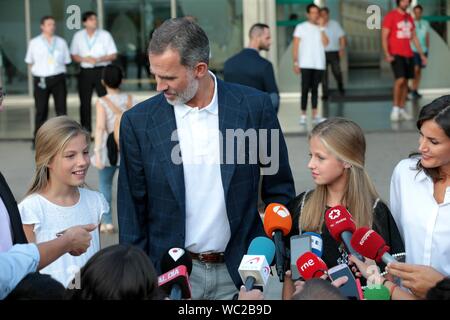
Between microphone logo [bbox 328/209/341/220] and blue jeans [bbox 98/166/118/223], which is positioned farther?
blue jeans [bbox 98/166/118/223]

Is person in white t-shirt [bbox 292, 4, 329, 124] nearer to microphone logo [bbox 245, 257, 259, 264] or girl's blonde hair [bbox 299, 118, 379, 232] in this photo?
girl's blonde hair [bbox 299, 118, 379, 232]

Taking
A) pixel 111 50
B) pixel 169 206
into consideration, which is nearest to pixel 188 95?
pixel 169 206

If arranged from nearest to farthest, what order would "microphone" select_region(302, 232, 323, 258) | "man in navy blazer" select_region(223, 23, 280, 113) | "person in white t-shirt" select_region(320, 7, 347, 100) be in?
1. "microphone" select_region(302, 232, 323, 258)
2. "man in navy blazer" select_region(223, 23, 280, 113)
3. "person in white t-shirt" select_region(320, 7, 347, 100)

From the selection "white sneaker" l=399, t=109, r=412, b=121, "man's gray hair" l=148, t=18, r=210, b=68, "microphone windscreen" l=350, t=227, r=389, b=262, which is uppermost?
"man's gray hair" l=148, t=18, r=210, b=68

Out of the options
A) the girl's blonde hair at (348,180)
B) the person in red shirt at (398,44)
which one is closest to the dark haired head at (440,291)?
the girl's blonde hair at (348,180)

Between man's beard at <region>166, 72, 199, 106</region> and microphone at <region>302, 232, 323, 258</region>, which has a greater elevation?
man's beard at <region>166, 72, 199, 106</region>

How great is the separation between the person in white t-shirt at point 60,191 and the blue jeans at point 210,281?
0.68 m

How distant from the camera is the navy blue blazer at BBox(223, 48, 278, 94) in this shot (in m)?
9.88

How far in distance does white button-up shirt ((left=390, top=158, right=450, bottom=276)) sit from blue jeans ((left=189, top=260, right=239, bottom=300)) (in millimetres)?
816

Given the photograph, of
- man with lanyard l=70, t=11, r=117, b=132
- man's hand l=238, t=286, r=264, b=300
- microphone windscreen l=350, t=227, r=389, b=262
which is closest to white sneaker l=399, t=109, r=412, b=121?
man with lanyard l=70, t=11, r=117, b=132

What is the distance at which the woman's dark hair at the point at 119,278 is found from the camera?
290 cm
